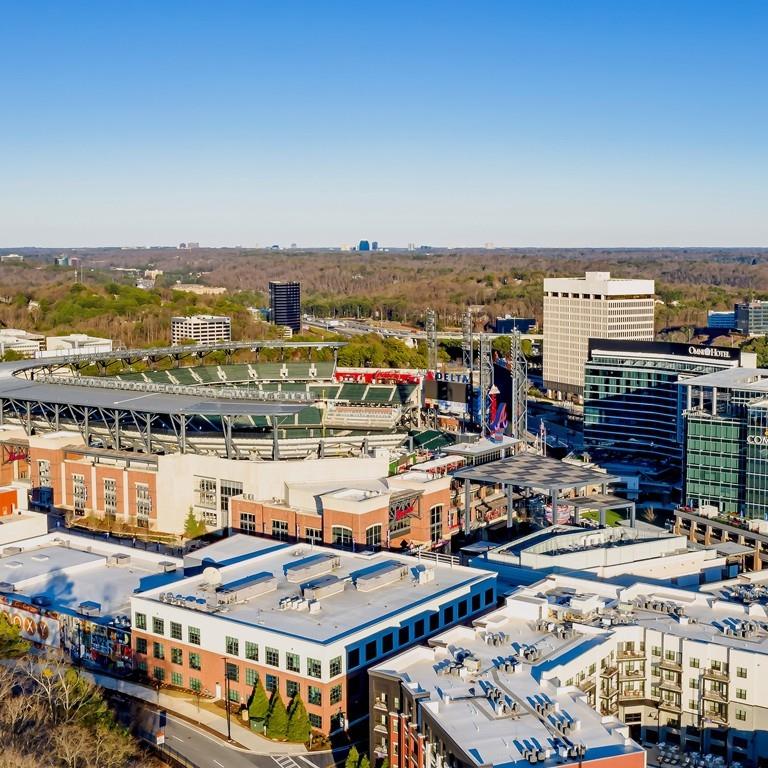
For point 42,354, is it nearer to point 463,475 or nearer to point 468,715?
point 463,475

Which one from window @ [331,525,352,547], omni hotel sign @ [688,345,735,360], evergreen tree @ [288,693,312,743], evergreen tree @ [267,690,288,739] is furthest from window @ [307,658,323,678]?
omni hotel sign @ [688,345,735,360]

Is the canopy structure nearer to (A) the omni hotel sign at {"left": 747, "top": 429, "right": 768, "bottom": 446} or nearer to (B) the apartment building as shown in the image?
(A) the omni hotel sign at {"left": 747, "top": 429, "right": 768, "bottom": 446}

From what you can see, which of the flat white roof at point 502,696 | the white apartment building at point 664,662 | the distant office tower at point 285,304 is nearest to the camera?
the flat white roof at point 502,696

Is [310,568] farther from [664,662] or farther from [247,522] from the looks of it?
[247,522]

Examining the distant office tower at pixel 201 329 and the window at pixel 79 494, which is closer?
the window at pixel 79 494

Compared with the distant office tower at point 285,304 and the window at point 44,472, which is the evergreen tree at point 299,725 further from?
the distant office tower at point 285,304

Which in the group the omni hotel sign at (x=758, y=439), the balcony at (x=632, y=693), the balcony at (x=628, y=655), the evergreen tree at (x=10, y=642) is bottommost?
the balcony at (x=632, y=693)

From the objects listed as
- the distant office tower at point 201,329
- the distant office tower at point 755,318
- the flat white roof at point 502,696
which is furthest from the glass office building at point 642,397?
the distant office tower at point 755,318
